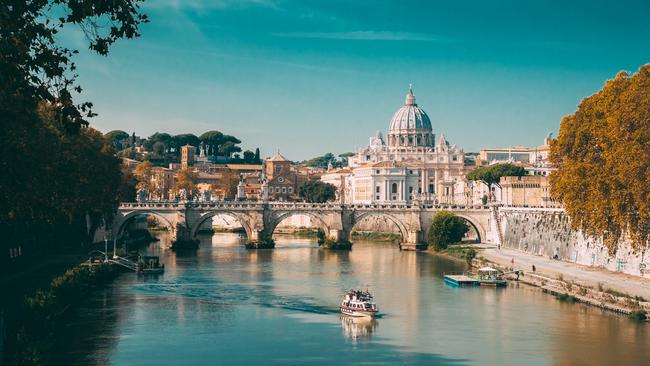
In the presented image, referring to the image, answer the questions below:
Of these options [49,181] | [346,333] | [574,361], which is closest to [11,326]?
[49,181]

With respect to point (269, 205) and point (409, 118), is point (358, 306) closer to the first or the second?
point (269, 205)

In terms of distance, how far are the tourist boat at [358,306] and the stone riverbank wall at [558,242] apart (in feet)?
42.2

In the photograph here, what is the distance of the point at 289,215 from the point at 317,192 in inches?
1998

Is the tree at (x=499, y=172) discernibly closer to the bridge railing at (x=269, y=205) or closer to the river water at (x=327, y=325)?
the bridge railing at (x=269, y=205)

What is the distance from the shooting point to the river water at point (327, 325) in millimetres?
29609

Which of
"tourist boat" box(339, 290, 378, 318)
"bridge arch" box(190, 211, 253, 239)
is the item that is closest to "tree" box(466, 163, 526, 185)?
"bridge arch" box(190, 211, 253, 239)

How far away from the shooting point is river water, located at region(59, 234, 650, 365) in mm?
29609

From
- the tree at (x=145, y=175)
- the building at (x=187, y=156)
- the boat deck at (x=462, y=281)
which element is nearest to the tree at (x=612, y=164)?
the boat deck at (x=462, y=281)

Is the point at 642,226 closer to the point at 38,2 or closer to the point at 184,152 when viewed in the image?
the point at 38,2

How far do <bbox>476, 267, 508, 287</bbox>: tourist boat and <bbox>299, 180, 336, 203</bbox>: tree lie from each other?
2912 inches

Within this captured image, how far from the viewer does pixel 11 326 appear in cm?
2777

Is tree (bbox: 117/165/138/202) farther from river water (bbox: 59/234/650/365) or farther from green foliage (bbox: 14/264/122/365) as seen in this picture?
green foliage (bbox: 14/264/122/365)

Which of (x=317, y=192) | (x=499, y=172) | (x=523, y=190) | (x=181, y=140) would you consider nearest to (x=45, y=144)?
(x=523, y=190)

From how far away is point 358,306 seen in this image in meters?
37.3
